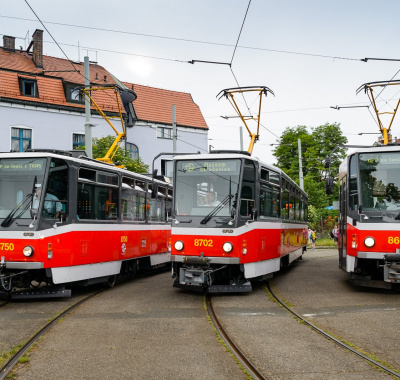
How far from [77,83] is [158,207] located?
21.0 meters

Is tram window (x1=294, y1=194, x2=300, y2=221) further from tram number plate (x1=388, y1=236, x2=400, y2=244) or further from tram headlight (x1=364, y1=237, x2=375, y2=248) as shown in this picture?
tram number plate (x1=388, y1=236, x2=400, y2=244)

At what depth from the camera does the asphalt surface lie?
590cm

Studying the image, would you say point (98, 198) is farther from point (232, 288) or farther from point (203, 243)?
point (232, 288)

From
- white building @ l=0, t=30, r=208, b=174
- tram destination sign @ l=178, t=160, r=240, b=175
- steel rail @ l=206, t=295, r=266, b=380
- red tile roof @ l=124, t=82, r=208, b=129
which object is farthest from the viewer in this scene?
red tile roof @ l=124, t=82, r=208, b=129

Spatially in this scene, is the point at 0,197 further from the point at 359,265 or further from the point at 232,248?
the point at 359,265

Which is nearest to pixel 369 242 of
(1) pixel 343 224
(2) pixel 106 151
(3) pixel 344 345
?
(1) pixel 343 224

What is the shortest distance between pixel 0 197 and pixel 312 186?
117ft

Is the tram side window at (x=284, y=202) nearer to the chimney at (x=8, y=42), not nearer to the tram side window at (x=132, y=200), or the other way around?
the tram side window at (x=132, y=200)

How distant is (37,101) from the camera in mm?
32625

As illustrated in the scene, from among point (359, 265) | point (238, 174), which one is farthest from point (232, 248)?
point (359, 265)

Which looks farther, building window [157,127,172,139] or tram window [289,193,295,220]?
building window [157,127,172,139]

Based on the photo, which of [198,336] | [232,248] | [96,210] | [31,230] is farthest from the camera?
[96,210]

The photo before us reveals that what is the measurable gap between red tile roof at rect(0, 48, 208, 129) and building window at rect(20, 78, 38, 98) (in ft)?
0.90

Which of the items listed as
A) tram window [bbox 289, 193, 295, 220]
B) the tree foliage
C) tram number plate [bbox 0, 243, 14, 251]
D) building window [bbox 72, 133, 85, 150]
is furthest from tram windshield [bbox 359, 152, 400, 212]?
the tree foliage
